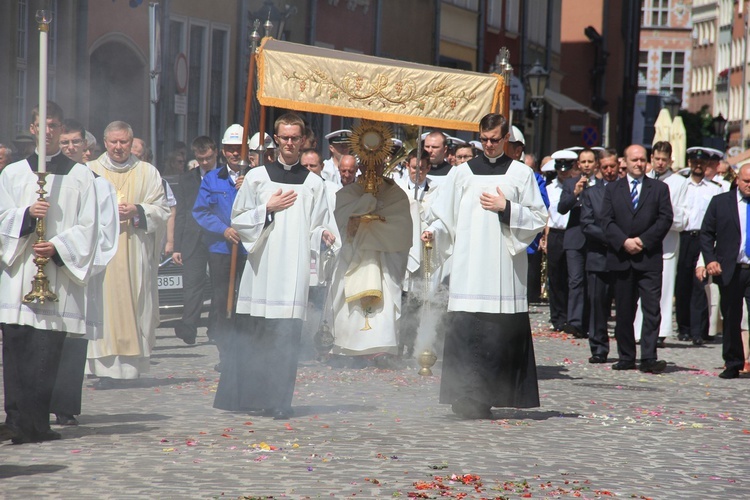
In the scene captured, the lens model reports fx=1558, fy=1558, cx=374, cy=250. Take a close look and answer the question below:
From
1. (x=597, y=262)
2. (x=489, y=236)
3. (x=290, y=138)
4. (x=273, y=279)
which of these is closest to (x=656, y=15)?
(x=597, y=262)

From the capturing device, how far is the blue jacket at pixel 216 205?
45.6ft

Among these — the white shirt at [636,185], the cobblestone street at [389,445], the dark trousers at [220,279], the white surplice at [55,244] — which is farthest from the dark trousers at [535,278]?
the white surplice at [55,244]

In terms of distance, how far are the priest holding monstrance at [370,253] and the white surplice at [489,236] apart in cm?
248

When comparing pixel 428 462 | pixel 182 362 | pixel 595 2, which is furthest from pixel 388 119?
pixel 595 2

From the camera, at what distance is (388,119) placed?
12.9 m

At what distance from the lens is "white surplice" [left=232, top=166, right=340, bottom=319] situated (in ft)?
34.0

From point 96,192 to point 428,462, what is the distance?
102 inches

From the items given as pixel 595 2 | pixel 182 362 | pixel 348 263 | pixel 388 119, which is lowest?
pixel 182 362

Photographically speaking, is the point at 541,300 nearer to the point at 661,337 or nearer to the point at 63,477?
the point at 661,337

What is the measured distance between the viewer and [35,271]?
8.98 metres

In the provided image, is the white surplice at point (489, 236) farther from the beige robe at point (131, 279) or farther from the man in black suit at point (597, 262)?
the man in black suit at point (597, 262)

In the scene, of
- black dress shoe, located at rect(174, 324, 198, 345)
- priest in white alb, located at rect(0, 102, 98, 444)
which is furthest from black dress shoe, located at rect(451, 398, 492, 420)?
black dress shoe, located at rect(174, 324, 198, 345)

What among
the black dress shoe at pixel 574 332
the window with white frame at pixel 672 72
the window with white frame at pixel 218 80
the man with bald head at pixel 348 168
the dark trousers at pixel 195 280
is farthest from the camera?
the window with white frame at pixel 672 72

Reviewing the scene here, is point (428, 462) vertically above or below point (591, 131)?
below
